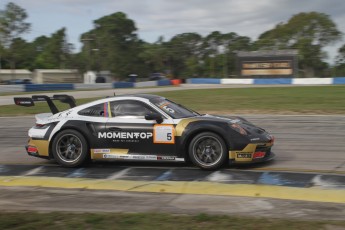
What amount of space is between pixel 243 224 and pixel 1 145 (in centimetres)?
801

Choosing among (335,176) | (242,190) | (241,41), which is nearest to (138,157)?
(242,190)

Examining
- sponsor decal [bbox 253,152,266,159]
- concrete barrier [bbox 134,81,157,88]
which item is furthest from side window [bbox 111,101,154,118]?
concrete barrier [bbox 134,81,157,88]

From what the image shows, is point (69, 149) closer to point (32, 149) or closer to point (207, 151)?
point (32, 149)

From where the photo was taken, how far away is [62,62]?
93.4 meters

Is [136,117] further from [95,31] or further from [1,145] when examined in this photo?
[95,31]

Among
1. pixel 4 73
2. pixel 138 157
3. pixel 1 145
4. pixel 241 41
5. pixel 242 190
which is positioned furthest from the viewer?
pixel 241 41

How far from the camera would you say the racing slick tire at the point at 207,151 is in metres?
6.99

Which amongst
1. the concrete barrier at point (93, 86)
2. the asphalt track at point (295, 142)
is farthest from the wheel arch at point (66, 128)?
the concrete barrier at point (93, 86)

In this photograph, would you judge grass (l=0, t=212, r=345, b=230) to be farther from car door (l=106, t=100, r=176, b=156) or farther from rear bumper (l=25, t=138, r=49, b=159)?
rear bumper (l=25, t=138, r=49, b=159)

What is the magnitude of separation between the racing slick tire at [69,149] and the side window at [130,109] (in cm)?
74

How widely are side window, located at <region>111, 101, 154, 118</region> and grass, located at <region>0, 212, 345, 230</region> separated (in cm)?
298

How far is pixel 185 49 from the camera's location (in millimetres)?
100438

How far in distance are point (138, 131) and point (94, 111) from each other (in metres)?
0.95

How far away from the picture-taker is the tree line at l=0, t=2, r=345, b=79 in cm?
8594
